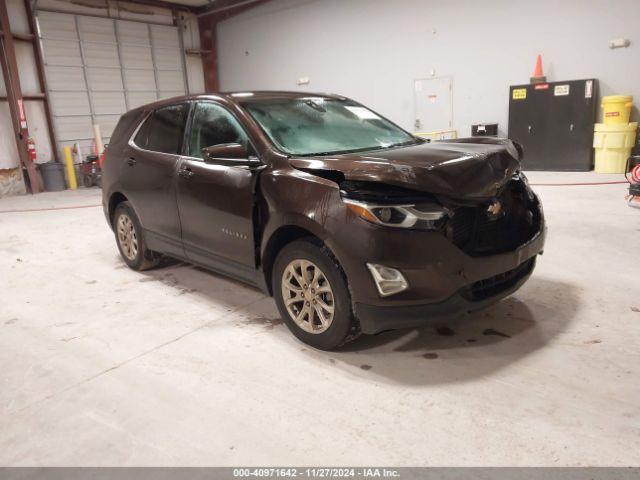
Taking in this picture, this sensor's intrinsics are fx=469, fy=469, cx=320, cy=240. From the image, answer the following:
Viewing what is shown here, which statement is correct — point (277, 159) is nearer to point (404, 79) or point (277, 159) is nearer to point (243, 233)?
point (243, 233)

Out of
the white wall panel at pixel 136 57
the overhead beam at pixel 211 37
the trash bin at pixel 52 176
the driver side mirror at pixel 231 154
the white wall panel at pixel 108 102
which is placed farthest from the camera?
the overhead beam at pixel 211 37

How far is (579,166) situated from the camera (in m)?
8.25

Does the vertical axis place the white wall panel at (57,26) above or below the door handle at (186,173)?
above

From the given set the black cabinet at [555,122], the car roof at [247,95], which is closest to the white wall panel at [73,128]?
the car roof at [247,95]

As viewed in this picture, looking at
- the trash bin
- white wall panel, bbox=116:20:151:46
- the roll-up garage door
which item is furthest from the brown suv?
white wall panel, bbox=116:20:151:46

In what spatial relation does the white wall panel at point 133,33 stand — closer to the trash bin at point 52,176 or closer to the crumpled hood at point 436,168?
the trash bin at point 52,176

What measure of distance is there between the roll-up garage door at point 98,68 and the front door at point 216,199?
9290mm

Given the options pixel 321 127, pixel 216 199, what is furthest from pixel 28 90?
pixel 321 127

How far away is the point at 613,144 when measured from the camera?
24.8 ft

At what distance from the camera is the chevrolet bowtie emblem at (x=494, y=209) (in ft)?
7.60

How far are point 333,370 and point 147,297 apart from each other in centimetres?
181

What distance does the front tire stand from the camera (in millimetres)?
2318

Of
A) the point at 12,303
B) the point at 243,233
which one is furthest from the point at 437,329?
Result: the point at 12,303

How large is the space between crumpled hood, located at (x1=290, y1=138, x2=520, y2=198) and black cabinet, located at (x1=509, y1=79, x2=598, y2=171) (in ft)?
21.8
